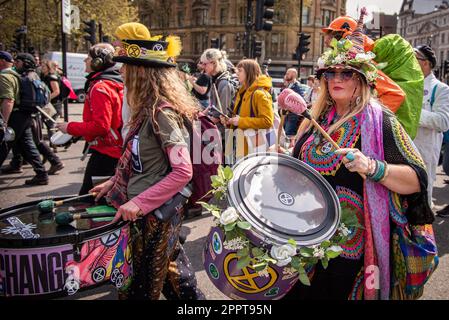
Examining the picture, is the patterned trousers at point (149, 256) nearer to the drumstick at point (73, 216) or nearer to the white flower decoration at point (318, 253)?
the drumstick at point (73, 216)

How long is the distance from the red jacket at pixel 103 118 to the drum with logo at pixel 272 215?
1790 mm

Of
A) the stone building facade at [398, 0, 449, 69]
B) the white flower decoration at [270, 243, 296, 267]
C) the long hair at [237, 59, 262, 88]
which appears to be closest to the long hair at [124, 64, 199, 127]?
the white flower decoration at [270, 243, 296, 267]

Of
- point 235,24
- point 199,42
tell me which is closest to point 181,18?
point 199,42

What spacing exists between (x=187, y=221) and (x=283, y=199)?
347 centimetres

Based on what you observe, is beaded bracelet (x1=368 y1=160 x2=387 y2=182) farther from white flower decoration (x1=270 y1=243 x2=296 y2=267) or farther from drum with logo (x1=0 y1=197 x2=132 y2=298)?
drum with logo (x1=0 y1=197 x2=132 y2=298)

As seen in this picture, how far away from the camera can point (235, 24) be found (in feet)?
187

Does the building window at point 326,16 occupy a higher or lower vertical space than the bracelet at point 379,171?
higher

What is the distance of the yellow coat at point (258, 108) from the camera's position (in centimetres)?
513

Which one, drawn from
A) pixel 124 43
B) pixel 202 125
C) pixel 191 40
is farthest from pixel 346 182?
pixel 191 40

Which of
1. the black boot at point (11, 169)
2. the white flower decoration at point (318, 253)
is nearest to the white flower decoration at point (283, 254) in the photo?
the white flower decoration at point (318, 253)

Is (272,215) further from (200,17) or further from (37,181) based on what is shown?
(200,17)

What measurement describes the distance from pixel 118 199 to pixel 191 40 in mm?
60795

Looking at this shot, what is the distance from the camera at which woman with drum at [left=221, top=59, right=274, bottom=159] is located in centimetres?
514
